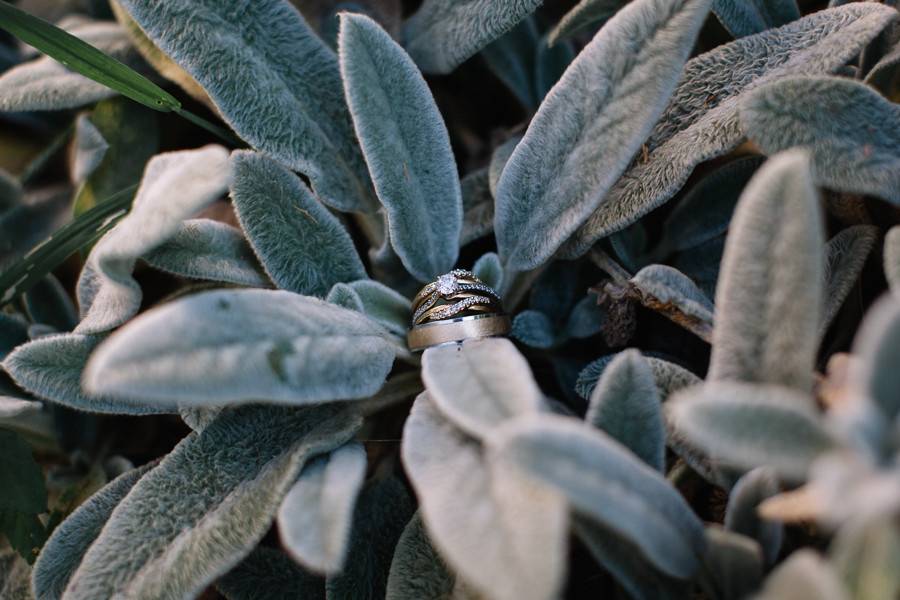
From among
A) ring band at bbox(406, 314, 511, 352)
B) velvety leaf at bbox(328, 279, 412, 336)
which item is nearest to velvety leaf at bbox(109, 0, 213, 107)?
velvety leaf at bbox(328, 279, 412, 336)

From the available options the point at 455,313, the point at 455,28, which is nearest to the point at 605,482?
the point at 455,313

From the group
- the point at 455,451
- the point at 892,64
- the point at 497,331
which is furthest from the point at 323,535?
the point at 892,64

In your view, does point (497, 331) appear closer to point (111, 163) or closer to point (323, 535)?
point (323, 535)

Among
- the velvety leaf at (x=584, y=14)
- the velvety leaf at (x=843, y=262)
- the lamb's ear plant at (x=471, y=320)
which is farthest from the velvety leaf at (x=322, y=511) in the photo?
the velvety leaf at (x=584, y=14)

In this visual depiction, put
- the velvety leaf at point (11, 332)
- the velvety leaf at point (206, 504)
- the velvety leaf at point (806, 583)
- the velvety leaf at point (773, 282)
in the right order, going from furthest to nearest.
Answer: the velvety leaf at point (11, 332) < the velvety leaf at point (206, 504) < the velvety leaf at point (773, 282) < the velvety leaf at point (806, 583)

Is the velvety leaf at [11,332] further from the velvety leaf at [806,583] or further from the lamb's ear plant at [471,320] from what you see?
the velvety leaf at [806,583]

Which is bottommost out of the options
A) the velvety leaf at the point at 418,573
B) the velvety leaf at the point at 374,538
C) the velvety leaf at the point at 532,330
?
the velvety leaf at the point at 374,538

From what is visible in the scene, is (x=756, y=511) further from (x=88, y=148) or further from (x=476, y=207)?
(x=88, y=148)
